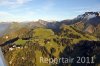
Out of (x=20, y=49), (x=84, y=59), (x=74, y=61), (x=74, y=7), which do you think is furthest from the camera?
(x=20, y=49)

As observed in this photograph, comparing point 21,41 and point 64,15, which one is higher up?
point 64,15

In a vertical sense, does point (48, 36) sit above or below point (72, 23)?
below

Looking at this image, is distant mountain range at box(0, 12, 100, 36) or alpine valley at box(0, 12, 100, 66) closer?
distant mountain range at box(0, 12, 100, 36)

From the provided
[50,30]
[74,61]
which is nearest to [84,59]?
[74,61]

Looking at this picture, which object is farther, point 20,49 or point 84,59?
point 20,49

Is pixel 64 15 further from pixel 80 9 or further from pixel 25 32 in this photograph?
pixel 25 32

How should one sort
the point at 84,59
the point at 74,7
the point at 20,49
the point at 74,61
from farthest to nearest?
the point at 20,49, the point at 74,61, the point at 84,59, the point at 74,7

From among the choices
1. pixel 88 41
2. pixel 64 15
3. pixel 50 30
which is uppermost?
pixel 64 15

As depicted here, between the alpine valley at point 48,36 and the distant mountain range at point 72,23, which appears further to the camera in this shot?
the alpine valley at point 48,36

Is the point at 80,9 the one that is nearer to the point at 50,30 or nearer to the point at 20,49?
the point at 50,30

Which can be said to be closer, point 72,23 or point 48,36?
point 72,23
